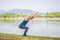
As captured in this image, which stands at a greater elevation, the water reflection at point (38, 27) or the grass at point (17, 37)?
the water reflection at point (38, 27)

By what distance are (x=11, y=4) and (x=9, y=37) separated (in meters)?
0.55

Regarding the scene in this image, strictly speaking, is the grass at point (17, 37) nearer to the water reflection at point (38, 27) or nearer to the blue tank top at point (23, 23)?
the water reflection at point (38, 27)

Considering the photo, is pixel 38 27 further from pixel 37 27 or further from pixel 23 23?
pixel 23 23

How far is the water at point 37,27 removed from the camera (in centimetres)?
250

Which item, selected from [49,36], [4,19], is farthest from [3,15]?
[49,36]

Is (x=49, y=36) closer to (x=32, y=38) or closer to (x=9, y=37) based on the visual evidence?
(x=32, y=38)

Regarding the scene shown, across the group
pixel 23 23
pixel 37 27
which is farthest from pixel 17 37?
pixel 37 27

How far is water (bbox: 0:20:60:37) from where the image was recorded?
250 centimetres

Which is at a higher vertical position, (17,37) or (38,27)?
(38,27)

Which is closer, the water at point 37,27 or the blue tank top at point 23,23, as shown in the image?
the water at point 37,27

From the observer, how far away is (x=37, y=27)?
2.57 m

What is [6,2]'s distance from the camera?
2787 mm

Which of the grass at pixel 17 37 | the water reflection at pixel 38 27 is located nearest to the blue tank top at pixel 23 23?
the water reflection at pixel 38 27

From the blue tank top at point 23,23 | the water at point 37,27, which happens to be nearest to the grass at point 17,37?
the water at point 37,27
